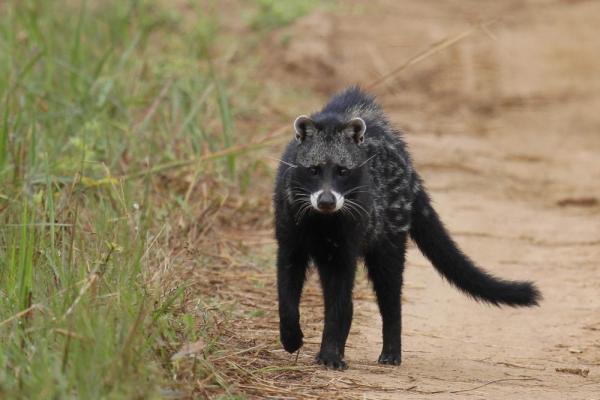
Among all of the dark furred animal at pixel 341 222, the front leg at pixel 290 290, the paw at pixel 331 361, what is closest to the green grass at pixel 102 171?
the front leg at pixel 290 290

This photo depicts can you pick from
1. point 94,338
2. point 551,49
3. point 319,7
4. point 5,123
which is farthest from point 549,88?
point 94,338

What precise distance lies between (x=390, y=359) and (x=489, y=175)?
5.53m

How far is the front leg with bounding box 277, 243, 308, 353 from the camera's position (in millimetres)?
6188

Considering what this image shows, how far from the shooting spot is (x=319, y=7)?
16.1 m

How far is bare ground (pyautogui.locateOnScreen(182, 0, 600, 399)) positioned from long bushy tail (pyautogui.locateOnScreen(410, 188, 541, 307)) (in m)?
0.33

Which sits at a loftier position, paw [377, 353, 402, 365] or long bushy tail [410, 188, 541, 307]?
long bushy tail [410, 188, 541, 307]

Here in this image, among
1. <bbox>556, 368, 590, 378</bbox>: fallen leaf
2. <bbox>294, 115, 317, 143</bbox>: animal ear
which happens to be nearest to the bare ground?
<bbox>556, 368, 590, 378</bbox>: fallen leaf

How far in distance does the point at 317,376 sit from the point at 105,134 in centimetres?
383

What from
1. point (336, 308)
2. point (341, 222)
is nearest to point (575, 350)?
point (336, 308)

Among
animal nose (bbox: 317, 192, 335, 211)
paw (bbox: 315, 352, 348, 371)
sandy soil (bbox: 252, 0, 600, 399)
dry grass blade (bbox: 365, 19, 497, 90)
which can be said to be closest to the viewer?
animal nose (bbox: 317, 192, 335, 211)

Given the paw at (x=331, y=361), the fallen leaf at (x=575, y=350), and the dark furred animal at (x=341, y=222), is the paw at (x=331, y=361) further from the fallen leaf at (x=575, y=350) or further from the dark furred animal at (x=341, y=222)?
the fallen leaf at (x=575, y=350)

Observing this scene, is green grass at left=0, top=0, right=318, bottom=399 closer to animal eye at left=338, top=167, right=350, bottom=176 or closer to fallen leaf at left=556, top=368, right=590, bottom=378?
animal eye at left=338, top=167, right=350, bottom=176

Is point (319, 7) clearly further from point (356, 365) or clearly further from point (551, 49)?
point (356, 365)

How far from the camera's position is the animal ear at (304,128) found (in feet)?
20.7
